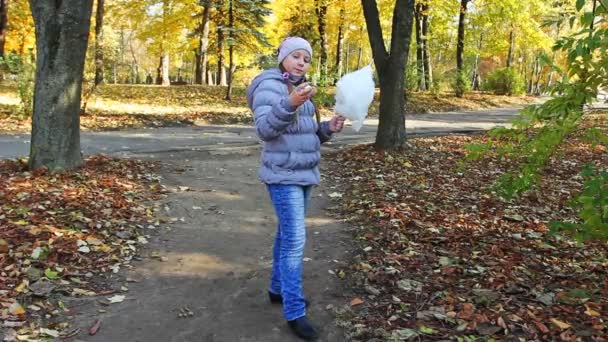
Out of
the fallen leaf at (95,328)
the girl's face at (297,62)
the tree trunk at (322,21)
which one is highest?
the tree trunk at (322,21)

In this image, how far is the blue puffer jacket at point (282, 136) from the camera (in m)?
3.21

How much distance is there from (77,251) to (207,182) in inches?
131

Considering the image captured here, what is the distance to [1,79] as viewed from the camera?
69.7 feet

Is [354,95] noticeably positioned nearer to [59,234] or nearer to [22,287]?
[22,287]

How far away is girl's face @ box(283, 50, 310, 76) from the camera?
10.9 ft

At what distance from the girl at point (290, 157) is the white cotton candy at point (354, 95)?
0.22 meters

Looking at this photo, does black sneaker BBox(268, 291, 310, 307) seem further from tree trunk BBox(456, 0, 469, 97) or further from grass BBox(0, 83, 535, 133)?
tree trunk BBox(456, 0, 469, 97)

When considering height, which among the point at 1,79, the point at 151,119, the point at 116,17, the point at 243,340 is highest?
the point at 116,17

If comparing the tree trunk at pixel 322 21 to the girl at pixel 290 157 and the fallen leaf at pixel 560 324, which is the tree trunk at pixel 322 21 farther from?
the fallen leaf at pixel 560 324

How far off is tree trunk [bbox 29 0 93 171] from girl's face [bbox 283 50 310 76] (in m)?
4.60

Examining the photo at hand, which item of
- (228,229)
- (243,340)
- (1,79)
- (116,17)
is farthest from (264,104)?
(116,17)

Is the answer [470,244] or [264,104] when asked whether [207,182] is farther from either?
[264,104]

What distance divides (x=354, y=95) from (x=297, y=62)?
49cm

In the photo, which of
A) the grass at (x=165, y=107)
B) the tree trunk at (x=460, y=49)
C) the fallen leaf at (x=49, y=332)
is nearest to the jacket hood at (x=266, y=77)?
the fallen leaf at (x=49, y=332)
